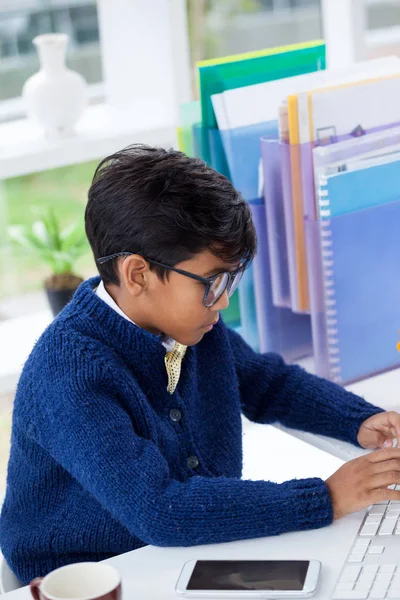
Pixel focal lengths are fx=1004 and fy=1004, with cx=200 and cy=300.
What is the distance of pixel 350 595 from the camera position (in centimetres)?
100

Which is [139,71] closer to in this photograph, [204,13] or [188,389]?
[204,13]

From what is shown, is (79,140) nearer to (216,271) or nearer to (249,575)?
(216,271)

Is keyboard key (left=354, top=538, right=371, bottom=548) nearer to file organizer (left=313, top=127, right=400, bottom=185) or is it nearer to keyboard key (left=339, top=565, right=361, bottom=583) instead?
keyboard key (left=339, top=565, right=361, bottom=583)

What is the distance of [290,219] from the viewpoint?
1.68 m

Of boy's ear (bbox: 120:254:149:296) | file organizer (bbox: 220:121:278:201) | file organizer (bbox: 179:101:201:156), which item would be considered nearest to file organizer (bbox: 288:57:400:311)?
file organizer (bbox: 220:121:278:201)

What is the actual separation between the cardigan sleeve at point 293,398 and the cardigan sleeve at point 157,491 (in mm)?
264

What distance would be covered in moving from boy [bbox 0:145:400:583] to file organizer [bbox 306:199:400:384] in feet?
0.76

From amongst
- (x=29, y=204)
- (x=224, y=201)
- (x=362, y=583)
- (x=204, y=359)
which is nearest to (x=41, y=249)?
Result: (x=29, y=204)

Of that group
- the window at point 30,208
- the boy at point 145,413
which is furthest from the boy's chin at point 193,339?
the window at point 30,208

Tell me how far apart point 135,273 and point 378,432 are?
41 cm

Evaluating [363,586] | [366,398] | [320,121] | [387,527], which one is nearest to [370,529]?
[387,527]

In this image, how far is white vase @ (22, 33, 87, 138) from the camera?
2.37m

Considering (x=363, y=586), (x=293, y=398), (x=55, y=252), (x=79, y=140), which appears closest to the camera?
(x=363, y=586)

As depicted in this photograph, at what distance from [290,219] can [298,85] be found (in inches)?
10.4
